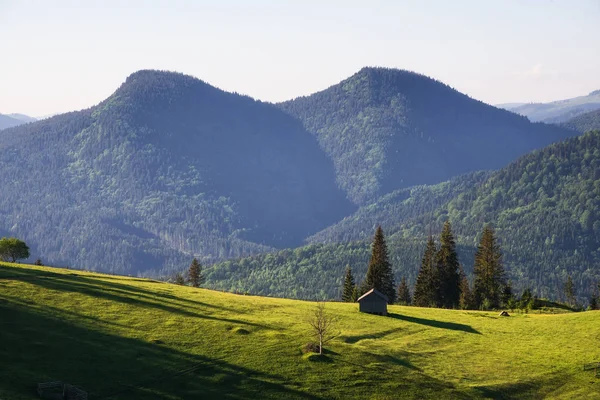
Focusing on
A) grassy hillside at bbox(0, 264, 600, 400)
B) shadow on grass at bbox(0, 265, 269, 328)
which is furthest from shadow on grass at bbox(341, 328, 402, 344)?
shadow on grass at bbox(0, 265, 269, 328)

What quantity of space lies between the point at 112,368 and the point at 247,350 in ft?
58.3

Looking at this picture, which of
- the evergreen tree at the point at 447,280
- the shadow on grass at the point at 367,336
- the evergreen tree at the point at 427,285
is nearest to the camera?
the shadow on grass at the point at 367,336

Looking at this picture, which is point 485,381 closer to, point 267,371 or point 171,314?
point 267,371

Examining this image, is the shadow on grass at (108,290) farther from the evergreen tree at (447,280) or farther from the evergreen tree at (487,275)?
the evergreen tree at (487,275)

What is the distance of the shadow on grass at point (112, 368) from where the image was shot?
247 ft

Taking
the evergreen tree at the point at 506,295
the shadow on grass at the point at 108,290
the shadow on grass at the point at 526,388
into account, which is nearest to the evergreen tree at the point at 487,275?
the evergreen tree at the point at 506,295

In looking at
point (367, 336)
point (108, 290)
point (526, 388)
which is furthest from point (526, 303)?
point (108, 290)

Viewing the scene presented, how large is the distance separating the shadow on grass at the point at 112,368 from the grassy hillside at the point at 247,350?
5.0 inches

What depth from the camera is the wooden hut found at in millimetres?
122125

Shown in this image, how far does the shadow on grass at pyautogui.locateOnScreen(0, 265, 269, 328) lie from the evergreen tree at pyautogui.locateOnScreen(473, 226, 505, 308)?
7195cm

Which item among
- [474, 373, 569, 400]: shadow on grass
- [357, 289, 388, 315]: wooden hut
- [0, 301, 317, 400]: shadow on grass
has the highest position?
[357, 289, 388, 315]: wooden hut

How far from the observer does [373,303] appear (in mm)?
122375

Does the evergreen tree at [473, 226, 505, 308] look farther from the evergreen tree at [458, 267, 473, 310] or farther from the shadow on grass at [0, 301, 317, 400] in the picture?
the shadow on grass at [0, 301, 317, 400]

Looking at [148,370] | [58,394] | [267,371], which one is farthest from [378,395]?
[58,394]
